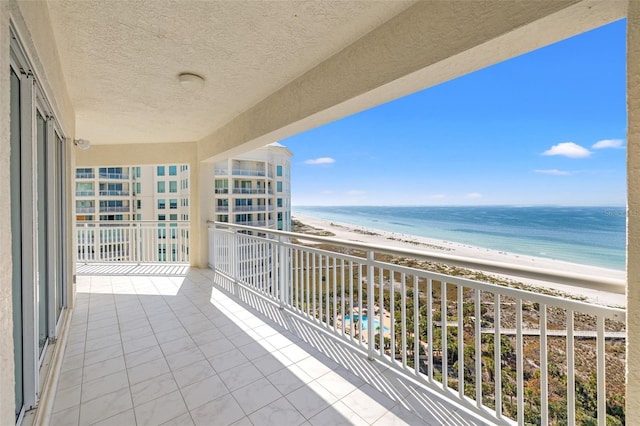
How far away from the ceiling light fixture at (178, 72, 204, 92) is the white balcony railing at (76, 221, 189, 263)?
A: 3436 millimetres

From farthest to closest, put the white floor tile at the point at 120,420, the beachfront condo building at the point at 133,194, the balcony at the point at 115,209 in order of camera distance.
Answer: the balcony at the point at 115,209, the beachfront condo building at the point at 133,194, the white floor tile at the point at 120,420

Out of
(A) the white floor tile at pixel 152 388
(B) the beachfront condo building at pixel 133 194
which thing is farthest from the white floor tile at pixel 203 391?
(B) the beachfront condo building at pixel 133 194

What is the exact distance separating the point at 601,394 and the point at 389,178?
29.8 m

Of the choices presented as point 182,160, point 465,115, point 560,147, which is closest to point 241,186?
point 182,160

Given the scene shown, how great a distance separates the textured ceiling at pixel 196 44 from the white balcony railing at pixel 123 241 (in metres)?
2.87

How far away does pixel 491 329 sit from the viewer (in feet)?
5.92

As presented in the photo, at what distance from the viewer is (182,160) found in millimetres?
5098

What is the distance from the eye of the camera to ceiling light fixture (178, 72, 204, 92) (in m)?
2.46

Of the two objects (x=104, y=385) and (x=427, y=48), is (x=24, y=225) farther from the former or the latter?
(x=427, y=48)

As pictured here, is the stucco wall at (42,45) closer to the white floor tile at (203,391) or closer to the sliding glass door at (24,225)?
the sliding glass door at (24,225)

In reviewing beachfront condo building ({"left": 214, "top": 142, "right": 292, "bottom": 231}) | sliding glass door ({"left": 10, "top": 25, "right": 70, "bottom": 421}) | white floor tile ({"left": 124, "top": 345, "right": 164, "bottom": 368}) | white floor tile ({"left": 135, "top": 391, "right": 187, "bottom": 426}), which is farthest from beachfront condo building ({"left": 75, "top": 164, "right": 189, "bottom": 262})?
white floor tile ({"left": 135, "top": 391, "right": 187, "bottom": 426})

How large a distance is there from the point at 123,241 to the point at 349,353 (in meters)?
5.55

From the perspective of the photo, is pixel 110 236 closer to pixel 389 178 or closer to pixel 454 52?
pixel 454 52

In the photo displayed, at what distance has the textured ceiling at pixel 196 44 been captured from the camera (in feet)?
5.44
